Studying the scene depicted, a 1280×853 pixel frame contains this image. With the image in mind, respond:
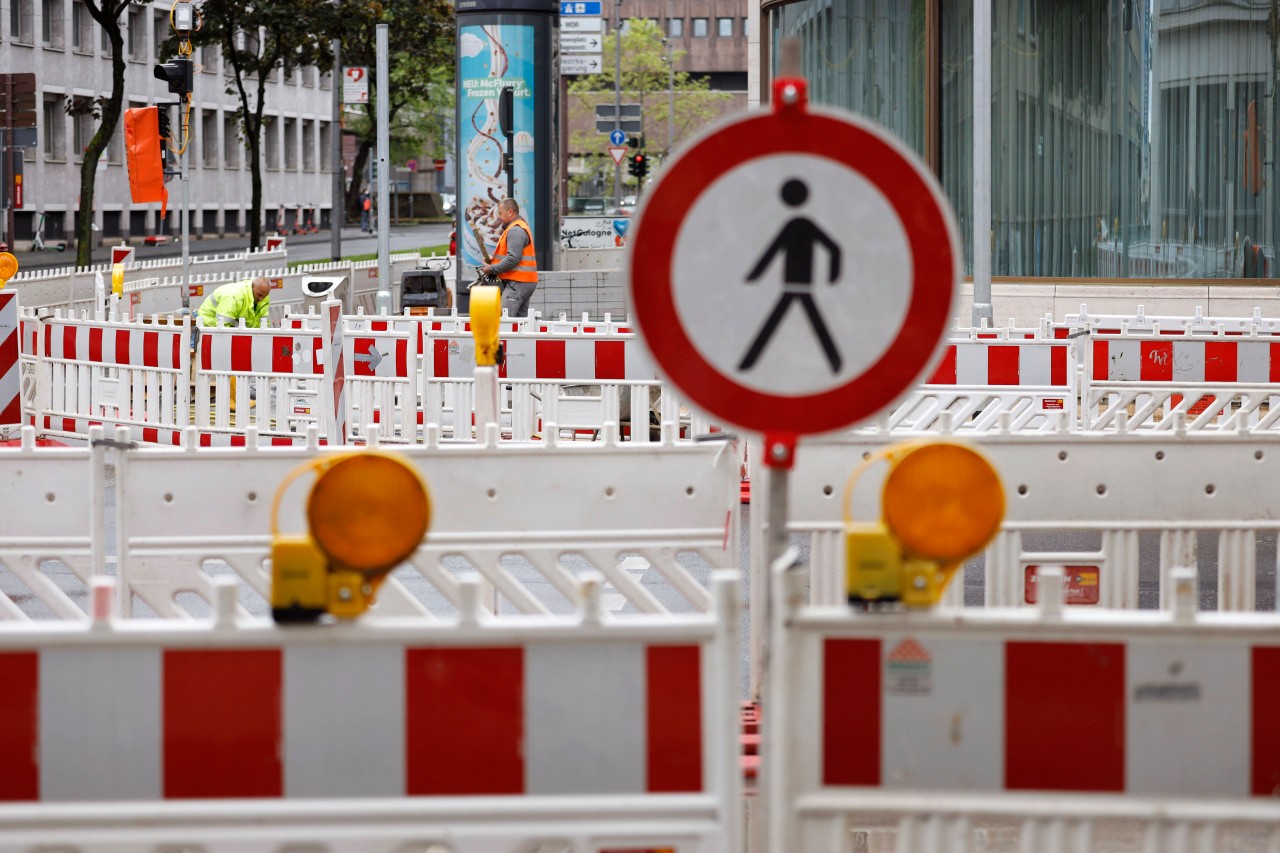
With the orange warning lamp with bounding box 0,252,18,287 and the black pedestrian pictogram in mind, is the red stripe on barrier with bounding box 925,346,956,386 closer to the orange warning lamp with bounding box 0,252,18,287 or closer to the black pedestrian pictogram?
the orange warning lamp with bounding box 0,252,18,287

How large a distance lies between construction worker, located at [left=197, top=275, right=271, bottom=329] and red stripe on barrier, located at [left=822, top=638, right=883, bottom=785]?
1621 centimetres

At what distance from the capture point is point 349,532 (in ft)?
12.2

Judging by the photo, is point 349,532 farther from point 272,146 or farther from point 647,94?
point 647,94

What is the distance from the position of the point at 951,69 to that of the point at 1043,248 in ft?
7.76

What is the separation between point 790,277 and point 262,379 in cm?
1344

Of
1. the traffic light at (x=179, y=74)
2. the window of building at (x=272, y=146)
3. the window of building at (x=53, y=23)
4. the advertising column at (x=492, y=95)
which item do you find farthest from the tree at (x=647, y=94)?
the traffic light at (x=179, y=74)

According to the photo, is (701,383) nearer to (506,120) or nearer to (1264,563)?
(1264,563)

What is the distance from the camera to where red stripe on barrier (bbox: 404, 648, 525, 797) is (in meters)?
3.81

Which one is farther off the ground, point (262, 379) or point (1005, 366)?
point (1005, 366)

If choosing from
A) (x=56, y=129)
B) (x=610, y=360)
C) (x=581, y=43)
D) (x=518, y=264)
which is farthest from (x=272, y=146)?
(x=610, y=360)

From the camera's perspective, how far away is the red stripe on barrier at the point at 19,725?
12.5 ft

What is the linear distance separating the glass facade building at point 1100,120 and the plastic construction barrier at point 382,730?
2057 centimetres

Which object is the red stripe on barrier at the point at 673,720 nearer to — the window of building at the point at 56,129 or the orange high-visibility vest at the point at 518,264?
the orange high-visibility vest at the point at 518,264

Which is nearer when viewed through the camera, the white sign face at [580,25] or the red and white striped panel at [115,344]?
the red and white striped panel at [115,344]
